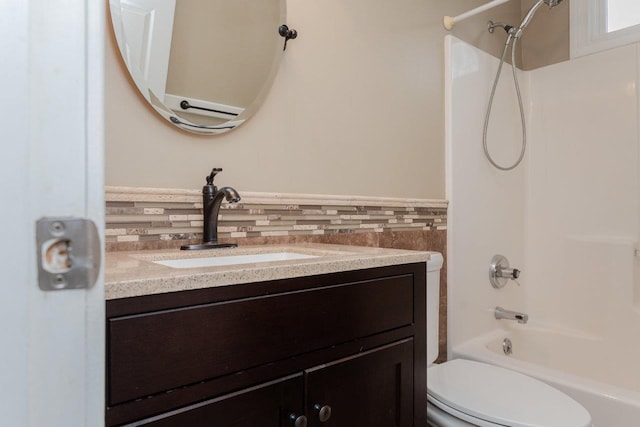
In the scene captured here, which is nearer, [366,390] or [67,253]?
[67,253]

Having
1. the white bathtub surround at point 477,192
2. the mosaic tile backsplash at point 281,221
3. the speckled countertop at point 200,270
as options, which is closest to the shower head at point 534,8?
Result: the white bathtub surround at point 477,192

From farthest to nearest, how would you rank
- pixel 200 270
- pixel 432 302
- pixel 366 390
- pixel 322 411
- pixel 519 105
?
pixel 519 105 → pixel 432 302 → pixel 366 390 → pixel 322 411 → pixel 200 270

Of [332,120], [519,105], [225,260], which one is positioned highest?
[519,105]

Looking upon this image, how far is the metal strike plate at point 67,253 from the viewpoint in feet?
1.16

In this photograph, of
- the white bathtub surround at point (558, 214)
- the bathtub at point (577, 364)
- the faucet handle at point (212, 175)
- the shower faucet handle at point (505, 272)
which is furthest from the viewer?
the shower faucet handle at point (505, 272)

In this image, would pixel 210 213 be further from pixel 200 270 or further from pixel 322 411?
pixel 322 411

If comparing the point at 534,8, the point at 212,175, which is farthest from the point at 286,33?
the point at 534,8

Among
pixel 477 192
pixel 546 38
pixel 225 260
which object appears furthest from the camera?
pixel 546 38

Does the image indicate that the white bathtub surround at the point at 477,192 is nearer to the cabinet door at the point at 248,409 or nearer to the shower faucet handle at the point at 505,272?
the shower faucet handle at the point at 505,272

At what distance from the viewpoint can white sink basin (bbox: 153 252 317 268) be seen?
1067mm

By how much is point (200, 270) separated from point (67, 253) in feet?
1.23

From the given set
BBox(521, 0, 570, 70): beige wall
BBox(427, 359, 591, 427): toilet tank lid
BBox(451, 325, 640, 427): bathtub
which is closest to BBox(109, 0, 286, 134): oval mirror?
BBox(427, 359, 591, 427): toilet tank lid

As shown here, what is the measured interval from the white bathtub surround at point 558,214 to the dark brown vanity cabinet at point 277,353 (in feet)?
3.25

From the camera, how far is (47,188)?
1.16 ft
